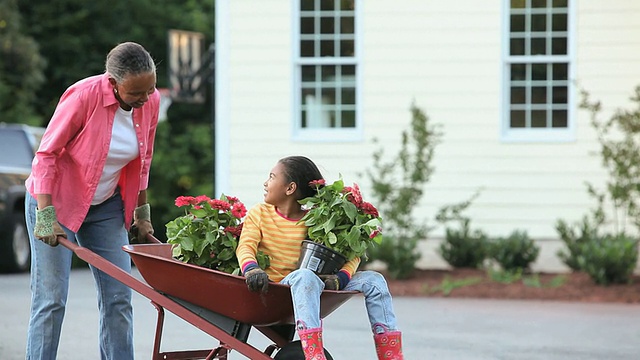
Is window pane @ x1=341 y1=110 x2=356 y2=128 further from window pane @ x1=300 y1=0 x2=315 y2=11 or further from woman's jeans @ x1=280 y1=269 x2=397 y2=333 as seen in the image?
woman's jeans @ x1=280 y1=269 x2=397 y2=333

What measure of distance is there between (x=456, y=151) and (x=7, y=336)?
7509 millimetres

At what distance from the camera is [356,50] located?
15.7 m

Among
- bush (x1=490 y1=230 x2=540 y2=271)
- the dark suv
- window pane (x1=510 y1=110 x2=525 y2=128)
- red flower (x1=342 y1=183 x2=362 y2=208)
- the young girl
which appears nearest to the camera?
the young girl

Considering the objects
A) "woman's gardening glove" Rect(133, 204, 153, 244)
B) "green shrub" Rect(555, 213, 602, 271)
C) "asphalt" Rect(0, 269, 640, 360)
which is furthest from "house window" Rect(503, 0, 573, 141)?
"woman's gardening glove" Rect(133, 204, 153, 244)

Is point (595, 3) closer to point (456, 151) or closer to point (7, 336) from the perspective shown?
point (456, 151)

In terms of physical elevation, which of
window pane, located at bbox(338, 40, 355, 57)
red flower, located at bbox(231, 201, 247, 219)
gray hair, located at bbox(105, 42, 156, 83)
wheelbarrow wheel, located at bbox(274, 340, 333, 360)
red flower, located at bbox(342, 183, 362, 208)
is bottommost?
wheelbarrow wheel, located at bbox(274, 340, 333, 360)

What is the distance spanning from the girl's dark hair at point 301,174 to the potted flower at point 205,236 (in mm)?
393

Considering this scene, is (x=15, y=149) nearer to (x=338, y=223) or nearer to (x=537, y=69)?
(x=537, y=69)

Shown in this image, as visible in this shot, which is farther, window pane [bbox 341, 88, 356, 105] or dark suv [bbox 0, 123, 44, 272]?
window pane [bbox 341, 88, 356, 105]

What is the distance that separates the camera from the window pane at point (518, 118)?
1552 cm

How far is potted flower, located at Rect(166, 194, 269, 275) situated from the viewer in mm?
6098

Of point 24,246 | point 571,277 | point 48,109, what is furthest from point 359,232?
point 48,109

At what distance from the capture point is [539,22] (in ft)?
50.7

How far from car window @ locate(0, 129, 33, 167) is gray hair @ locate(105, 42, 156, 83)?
34.1 feet
